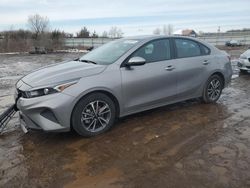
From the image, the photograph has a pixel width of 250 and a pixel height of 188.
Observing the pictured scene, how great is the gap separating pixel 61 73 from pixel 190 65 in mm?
2709

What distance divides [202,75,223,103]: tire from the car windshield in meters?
2.07

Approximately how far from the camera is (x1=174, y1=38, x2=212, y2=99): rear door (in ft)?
20.4

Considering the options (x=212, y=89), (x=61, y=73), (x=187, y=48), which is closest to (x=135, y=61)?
(x=61, y=73)

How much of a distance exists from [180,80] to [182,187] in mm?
3012

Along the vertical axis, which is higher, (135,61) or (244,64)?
(135,61)

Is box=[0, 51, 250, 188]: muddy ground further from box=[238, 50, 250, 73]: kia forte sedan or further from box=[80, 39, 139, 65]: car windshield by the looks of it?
box=[238, 50, 250, 73]: kia forte sedan

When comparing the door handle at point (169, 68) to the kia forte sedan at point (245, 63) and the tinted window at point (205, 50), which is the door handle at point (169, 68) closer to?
the tinted window at point (205, 50)

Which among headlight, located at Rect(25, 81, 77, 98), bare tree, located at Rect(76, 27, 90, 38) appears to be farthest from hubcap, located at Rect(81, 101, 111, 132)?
bare tree, located at Rect(76, 27, 90, 38)

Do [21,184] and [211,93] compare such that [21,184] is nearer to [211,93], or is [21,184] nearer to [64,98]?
[64,98]

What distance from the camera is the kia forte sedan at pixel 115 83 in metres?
4.67

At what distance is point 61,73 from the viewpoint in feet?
16.4

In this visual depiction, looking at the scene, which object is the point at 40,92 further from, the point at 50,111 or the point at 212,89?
the point at 212,89

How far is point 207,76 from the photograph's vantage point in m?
6.75

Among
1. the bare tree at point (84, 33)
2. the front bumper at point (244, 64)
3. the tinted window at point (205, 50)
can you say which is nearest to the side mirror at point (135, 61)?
the tinted window at point (205, 50)
